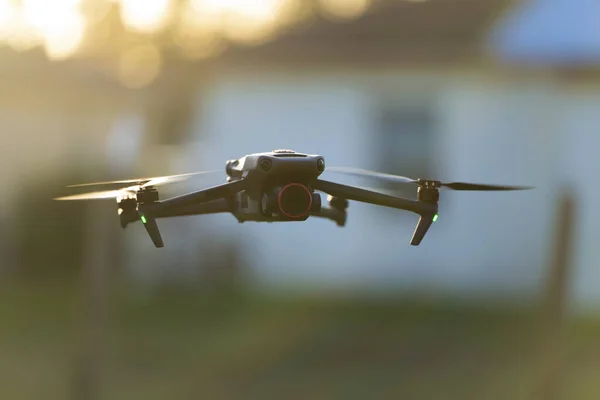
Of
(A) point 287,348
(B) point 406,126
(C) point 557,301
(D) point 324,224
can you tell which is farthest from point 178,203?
(A) point 287,348

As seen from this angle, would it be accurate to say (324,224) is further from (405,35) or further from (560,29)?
(560,29)

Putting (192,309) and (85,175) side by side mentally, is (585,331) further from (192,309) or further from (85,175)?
(85,175)

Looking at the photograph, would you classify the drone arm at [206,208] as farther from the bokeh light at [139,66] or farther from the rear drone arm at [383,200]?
the bokeh light at [139,66]

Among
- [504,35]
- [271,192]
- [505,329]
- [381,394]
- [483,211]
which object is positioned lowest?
[381,394]

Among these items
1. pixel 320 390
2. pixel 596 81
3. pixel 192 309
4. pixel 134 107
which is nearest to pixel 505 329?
pixel 320 390

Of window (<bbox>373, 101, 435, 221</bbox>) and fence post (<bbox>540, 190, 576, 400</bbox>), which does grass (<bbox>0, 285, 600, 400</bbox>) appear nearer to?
fence post (<bbox>540, 190, 576, 400</bbox>)

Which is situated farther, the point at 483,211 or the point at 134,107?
the point at 483,211

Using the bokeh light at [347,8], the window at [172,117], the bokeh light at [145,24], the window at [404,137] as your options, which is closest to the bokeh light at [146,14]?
the bokeh light at [145,24]
